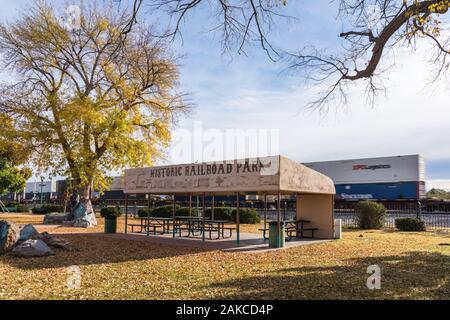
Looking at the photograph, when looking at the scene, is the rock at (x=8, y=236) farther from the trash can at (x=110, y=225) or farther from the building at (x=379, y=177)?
the building at (x=379, y=177)

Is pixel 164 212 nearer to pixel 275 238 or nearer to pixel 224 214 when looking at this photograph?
Answer: pixel 224 214

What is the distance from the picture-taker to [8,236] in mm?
11836

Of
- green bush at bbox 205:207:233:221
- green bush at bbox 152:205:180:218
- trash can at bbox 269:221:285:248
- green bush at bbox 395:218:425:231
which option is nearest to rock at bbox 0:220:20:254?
trash can at bbox 269:221:285:248

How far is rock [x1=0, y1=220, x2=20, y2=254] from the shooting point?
11664 millimetres

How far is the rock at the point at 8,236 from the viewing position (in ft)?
38.3

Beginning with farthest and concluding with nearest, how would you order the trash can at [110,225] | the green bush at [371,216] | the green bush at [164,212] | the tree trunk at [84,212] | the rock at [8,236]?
the green bush at [164,212] → the tree trunk at [84,212] → the green bush at [371,216] → the trash can at [110,225] → the rock at [8,236]

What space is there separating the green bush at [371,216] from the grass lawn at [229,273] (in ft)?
30.9

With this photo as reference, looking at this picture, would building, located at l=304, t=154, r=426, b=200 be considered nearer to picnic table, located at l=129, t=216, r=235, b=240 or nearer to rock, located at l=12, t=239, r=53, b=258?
picnic table, located at l=129, t=216, r=235, b=240

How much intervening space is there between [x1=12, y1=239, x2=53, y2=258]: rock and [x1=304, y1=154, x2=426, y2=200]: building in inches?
1299

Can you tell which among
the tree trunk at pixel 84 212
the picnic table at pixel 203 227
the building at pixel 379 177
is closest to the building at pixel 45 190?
the tree trunk at pixel 84 212

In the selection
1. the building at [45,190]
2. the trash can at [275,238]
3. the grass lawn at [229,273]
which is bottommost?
the grass lawn at [229,273]

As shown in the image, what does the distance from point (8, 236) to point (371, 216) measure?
18.4 metres

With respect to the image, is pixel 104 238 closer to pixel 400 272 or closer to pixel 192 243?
pixel 192 243
